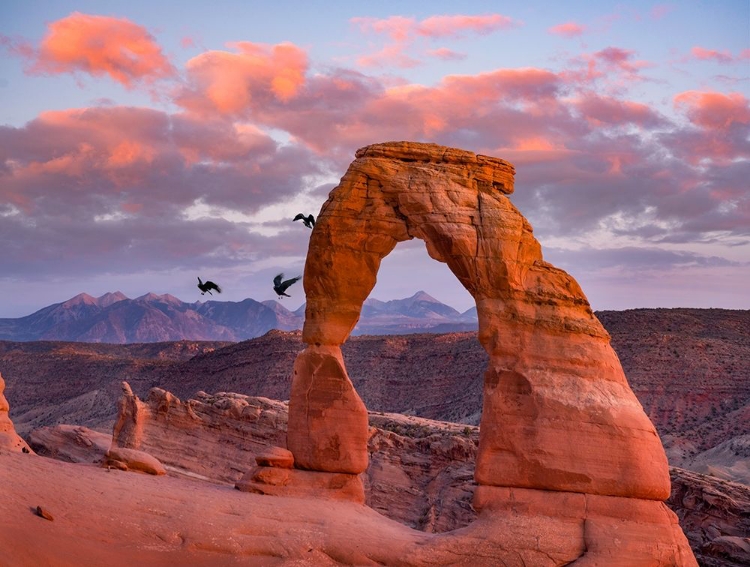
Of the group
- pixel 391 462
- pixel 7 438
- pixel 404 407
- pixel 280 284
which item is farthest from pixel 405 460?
pixel 404 407

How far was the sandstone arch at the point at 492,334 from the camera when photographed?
19.2 metres

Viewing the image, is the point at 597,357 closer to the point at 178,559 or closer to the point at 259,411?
the point at 178,559

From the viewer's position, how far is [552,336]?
20.2m

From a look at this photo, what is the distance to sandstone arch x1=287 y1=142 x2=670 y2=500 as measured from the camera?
19.2 metres

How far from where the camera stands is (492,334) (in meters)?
20.5

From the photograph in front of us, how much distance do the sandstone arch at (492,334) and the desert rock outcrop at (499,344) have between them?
0.03m

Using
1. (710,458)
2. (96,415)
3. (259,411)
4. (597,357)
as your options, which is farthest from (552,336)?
(96,415)

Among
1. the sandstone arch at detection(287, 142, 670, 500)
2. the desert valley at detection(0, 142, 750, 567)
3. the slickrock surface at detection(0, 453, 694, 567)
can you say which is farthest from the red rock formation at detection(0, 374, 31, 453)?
the sandstone arch at detection(287, 142, 670, 500)

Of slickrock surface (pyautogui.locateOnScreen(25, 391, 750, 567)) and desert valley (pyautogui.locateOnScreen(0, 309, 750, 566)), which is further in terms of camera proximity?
desert valley (pyautogui.locateOnScreen(0, 309, 750, 566))

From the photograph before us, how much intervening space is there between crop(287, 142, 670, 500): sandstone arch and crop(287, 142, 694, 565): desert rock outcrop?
26mm

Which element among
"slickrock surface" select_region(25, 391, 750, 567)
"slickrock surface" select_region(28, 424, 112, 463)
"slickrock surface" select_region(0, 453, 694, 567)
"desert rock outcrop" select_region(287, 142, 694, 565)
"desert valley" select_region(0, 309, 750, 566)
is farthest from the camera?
"slickrock surface" select_region(28, 424, 112, 463)

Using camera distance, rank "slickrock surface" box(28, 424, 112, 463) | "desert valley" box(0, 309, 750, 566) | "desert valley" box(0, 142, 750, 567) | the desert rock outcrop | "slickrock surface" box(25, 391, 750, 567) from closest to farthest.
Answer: "desert valley" box(0, 142, 750, 567)
the desert rock outcrop
"slickrock surface" box(25, 391, 750, 567)
"desert valley" box(0, 309, 750, 566)
"slickrock surface" box(28, 424, 112, 463)

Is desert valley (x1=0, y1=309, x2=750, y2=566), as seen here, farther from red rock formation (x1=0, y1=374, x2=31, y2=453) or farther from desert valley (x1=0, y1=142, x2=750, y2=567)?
red rock formation (x1=0, y1=374, x2=31, y2=453)

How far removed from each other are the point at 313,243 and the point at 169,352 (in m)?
92.9
